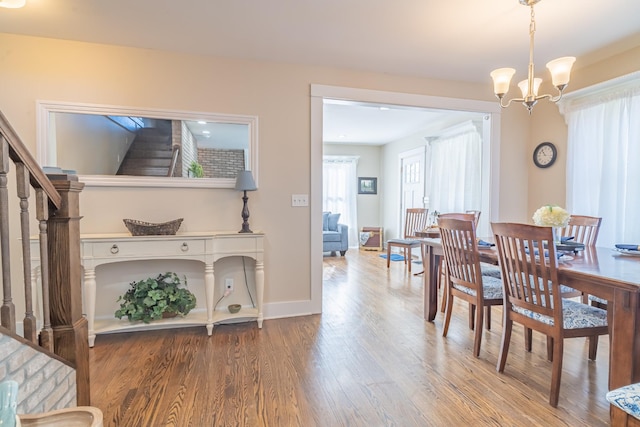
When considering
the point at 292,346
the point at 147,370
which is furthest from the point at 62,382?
the point at 292,346

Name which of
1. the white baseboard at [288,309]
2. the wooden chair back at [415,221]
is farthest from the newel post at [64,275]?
the wooden chair back at [415,221]

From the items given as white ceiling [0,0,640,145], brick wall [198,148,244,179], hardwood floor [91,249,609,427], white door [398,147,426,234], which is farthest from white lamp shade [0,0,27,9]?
white door [398,147,426,234]

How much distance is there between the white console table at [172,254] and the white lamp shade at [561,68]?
2.34 m

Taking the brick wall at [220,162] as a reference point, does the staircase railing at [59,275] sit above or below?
below

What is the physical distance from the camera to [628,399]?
1.12m

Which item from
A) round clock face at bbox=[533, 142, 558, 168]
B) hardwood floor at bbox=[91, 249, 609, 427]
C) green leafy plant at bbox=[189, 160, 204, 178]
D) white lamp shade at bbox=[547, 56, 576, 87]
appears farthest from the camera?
round clock face at bbox=[533, 142, 558, 168]

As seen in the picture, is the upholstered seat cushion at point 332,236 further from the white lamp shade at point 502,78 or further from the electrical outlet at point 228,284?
the white lamp shade at point 502,78

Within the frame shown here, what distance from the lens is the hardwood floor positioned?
1646mm

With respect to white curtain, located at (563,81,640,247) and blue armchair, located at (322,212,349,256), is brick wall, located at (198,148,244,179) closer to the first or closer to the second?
white curtain, located at (563,81,640,247)

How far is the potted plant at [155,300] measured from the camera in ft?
8.46

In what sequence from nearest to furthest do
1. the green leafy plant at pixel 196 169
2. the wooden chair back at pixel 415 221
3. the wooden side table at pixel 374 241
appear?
the green leafy plant at pixel 196 169
the wooden chair back at pixel 415 221
the wooden side table at pixel 374 241

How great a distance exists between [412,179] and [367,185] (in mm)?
1403

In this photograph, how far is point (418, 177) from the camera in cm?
623

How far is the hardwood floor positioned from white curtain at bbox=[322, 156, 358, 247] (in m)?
4.50
